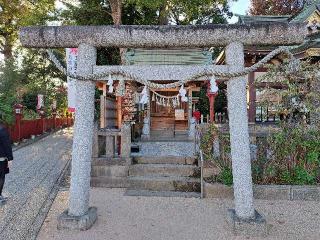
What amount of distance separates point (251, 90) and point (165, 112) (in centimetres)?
412

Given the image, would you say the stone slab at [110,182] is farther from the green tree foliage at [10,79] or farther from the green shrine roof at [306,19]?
the green tree foliage at [10,79]

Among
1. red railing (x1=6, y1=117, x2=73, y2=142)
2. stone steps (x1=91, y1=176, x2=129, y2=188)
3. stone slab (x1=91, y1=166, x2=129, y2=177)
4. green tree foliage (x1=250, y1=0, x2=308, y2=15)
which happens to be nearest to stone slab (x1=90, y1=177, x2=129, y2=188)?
stone steps (x1=91, y1=176, x2=129, y2=188)

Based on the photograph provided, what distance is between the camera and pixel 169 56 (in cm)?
1338

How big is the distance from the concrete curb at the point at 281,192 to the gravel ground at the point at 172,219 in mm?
199

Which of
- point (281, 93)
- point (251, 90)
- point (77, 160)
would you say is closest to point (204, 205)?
point (77, 160)

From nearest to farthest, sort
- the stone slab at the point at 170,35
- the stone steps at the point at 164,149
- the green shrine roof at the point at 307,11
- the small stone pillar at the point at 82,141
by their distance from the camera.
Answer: the stone slab at the point at 170,35, the small stone pillar at the point at 82,141, the stone steps at the point at 164,149, the green shrine roof at the point at 307,11

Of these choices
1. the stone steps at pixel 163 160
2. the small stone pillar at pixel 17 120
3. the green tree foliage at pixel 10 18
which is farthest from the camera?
the green tree foliage at pixel 10 18

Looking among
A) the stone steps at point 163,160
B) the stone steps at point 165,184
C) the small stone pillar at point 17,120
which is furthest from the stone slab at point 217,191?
the small stone pillar at point 17,120

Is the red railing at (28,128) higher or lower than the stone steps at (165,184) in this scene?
higher

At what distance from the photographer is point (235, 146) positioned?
18.5ft

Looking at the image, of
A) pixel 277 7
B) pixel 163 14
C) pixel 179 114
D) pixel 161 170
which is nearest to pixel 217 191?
pixel 161 170

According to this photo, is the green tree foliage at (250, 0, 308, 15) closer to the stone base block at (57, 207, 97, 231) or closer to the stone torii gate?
the stone torii gate

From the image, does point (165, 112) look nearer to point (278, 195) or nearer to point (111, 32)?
point (278, 195)

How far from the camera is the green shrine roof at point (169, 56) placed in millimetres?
13145
